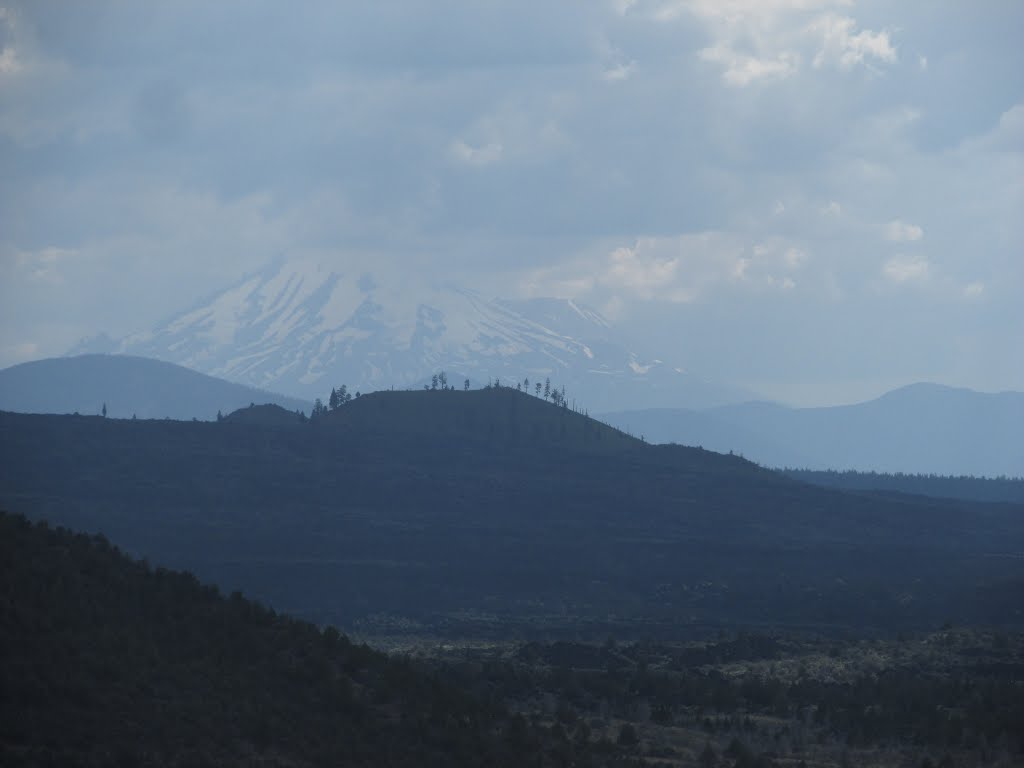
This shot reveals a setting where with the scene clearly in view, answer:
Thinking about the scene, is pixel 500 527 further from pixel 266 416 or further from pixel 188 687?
pixel 188 687

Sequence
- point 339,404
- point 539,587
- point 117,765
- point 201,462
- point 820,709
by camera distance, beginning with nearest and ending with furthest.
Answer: point 117,765, point 820,709, point 539,587, point 201,462, point 339,404

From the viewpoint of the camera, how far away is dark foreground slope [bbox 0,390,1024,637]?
4186 inches

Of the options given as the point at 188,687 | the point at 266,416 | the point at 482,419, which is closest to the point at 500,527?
the point at 482,419

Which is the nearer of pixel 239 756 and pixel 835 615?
pixel 239 756

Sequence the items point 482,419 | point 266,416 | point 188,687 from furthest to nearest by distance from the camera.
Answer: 1. point 266,416
2. point 482,419
3. point 188,687

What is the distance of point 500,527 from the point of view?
13450 cm

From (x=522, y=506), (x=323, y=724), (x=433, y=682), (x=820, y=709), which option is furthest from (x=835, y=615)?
(x=323, y=724)

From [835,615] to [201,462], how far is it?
66.3m

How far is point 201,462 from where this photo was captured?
141875mm

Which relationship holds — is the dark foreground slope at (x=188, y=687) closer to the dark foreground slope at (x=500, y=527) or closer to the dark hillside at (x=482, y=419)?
the dark foreground slope at (x=500, y=527)

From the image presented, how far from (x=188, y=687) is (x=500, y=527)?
3851 inches

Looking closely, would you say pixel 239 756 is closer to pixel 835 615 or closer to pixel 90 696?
pixel 90 696

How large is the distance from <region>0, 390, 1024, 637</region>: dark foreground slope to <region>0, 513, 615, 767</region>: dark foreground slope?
47.2 meters

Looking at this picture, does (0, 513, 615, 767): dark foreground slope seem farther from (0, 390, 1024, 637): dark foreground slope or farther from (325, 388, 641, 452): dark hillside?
(325, 388, 641, 452): dark hillside
